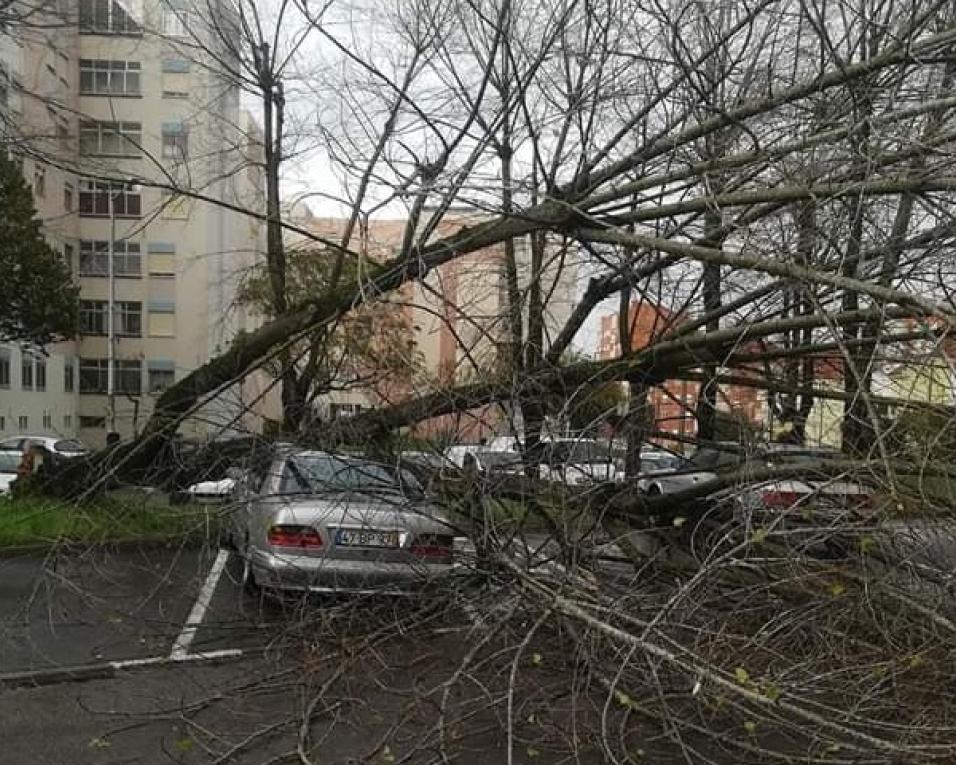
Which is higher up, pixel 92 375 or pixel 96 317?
pixel 96 317

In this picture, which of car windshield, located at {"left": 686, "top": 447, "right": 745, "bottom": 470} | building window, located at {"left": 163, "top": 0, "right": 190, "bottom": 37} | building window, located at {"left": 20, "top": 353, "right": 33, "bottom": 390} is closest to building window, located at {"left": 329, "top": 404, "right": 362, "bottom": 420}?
car windshield, located at {"left": 686, "top": 447, "right": 745, "bottom": 470}

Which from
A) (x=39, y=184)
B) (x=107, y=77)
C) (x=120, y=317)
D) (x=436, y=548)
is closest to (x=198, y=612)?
(x=436, y=548)

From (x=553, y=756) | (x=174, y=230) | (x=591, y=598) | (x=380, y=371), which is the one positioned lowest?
(x=553, y=756)

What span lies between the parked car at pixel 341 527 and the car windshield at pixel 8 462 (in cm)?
1330

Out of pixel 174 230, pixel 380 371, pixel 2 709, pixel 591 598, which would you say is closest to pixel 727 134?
pixel 380 371

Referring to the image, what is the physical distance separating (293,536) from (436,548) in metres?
2.05

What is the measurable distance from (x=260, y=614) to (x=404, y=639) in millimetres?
1347

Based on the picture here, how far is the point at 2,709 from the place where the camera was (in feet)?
16.2

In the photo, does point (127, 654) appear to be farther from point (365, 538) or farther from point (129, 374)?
point (129, 374)

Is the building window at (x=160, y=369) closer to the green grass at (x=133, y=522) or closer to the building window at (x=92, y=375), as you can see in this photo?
the building window at (x=92, y=375)

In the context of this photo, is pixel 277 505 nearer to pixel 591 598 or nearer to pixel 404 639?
pixel 404 639

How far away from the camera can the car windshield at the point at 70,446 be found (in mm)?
10492

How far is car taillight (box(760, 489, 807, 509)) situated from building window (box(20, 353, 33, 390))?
111 feet

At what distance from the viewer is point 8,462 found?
18359 mm
